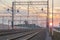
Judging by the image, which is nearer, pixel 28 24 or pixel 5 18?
pixel 5 18

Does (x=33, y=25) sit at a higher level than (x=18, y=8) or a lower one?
lower

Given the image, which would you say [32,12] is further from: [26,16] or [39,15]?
[26,16]

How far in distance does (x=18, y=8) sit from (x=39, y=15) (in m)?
9.38

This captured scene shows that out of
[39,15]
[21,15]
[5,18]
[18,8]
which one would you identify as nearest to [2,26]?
[5,18]

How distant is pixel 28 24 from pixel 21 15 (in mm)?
2897

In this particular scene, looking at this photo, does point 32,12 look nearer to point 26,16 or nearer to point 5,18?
point 26,16

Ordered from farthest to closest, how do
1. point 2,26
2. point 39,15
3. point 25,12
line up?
point 39,15 < point 25,12 < point 2,26

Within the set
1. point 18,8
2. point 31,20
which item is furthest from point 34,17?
point 18,8

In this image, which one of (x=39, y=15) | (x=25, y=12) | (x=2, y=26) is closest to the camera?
(x=2, y=26)

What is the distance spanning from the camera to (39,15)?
179ft

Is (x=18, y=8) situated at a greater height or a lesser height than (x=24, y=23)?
greater

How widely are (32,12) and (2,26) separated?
1251 centimetres

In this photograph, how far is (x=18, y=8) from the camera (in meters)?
46.9

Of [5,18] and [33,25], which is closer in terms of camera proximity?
[5,18]
